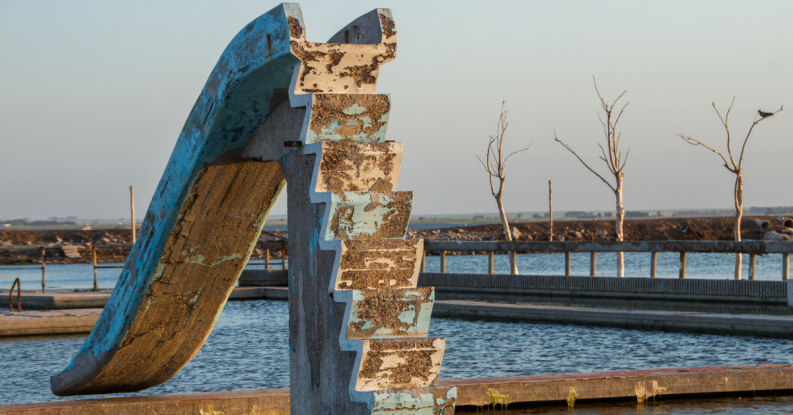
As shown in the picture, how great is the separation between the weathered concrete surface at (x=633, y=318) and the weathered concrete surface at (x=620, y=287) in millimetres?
3180

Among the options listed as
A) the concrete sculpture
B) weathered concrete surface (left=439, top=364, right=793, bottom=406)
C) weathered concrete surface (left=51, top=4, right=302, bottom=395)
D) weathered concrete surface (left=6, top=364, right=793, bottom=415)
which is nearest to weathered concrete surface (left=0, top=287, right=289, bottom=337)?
weathered concrete surface (left=51, top=4, right=302, bottom=395)

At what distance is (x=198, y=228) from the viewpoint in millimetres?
4945

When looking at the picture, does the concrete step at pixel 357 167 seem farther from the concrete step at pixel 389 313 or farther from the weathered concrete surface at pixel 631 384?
the weathered concrete surface at pixel 631 384

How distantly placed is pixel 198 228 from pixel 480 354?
571 centimetres

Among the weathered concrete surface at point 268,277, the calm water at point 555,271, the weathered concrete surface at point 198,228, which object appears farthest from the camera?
the calm water at point 555,271

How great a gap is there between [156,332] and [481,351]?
5.59m

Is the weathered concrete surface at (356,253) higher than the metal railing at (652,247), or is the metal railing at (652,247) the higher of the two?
the weathered concrete surface at (356,253)

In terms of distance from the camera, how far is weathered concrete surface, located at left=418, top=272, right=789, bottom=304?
13.9 meters

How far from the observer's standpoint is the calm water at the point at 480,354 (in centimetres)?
854

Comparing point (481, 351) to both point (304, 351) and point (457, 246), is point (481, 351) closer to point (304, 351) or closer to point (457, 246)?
point (304, 351)

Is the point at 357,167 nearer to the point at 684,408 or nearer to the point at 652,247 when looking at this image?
the point at 684,408

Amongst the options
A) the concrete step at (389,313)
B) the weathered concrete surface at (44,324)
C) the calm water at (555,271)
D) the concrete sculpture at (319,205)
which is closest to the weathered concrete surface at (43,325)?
the weathered concrete surface at (44,324)

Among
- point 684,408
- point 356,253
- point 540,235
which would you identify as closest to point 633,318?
point 684,408

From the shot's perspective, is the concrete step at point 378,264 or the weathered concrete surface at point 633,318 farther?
the weathered concrete surface at point 633,318
